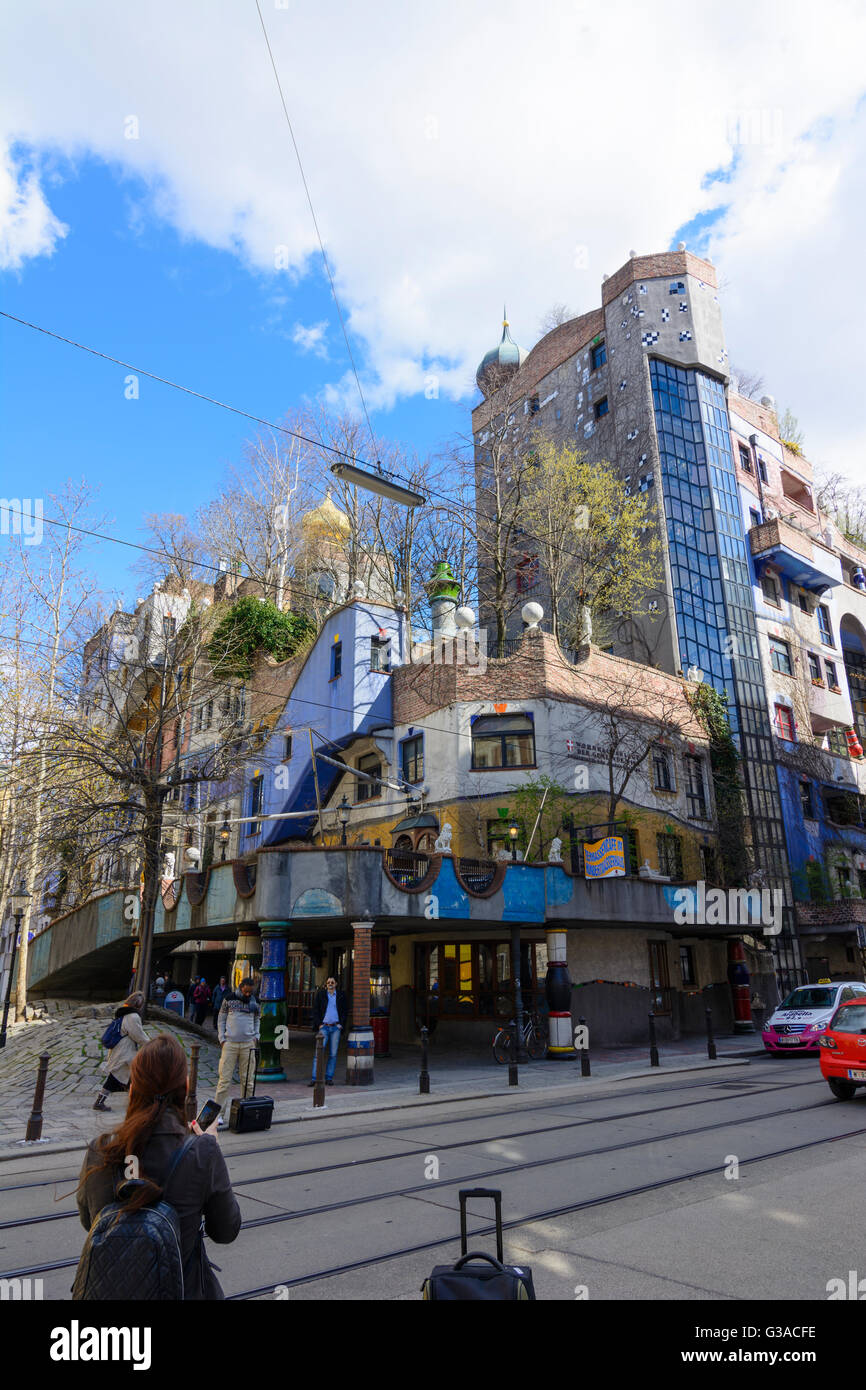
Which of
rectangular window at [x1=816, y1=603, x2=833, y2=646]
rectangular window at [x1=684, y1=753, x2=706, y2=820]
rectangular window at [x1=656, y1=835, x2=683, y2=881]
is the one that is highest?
rectangular window at [x1=816, y1=603, x2=833, y2=646]

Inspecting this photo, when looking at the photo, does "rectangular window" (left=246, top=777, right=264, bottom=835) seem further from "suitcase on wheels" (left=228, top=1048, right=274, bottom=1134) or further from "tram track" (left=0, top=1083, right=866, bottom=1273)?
"tram track" (left=0, top=1083, right=866, bottom=1273)

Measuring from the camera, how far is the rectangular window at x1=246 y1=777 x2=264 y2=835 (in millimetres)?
31141

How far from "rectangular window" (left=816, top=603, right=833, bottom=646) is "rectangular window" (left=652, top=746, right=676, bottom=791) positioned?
591 inches

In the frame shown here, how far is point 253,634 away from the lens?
32.7 m

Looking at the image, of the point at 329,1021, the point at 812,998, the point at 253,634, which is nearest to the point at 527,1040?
the point at 329,1021

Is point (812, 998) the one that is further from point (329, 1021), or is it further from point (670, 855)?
point (329, 1021)

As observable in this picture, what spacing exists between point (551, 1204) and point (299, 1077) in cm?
1216

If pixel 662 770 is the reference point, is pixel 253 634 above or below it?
above

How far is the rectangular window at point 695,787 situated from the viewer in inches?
1139

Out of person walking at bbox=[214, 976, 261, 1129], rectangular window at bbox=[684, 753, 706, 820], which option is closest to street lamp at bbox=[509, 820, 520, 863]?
rectangular window at bbox=[684, 753, 706, 820]

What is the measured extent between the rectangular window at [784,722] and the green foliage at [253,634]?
1875 cm

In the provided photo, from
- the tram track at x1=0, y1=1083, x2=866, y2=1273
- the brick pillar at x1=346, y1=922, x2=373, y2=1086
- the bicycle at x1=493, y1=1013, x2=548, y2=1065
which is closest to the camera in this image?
the tram track at x1=0, y1=1083, x2=866, y2=1273

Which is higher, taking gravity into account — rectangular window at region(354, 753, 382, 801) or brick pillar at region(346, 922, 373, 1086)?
rectangular window at region(354, 753, 382, 801)

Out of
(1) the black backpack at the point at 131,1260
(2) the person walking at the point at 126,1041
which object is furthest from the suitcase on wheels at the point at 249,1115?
(1) the black backpack at the point at 131,1260
